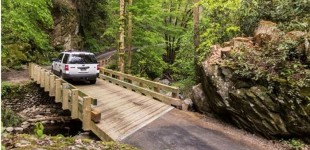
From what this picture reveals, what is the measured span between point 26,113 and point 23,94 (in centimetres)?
233

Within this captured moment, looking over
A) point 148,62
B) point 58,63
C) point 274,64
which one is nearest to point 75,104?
point 58,63

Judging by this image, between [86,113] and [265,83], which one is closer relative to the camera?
[265,83]

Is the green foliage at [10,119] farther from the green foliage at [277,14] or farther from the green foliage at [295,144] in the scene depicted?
the green foliage at [277,14]

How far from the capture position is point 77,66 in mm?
15211

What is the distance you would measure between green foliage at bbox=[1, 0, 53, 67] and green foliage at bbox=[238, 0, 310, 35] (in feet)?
39.1

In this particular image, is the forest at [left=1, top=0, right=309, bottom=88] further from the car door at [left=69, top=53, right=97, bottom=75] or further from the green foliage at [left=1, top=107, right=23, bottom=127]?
the green foliage at [left=1, top=107, right=23, bottom=127]

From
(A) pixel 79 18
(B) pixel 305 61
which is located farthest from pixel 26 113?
(A) pixel 79 18

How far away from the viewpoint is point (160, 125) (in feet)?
32.4

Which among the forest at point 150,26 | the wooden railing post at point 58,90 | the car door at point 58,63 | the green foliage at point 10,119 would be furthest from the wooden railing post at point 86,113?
the car door at point 58,63

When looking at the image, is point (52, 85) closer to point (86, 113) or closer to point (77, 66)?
point (77, 66)

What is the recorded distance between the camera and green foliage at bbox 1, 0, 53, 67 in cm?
1652

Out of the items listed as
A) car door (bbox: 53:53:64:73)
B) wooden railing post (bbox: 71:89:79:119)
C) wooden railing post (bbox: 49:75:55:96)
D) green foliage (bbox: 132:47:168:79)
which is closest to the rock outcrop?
wooden railing post (bbox: 71:89:79:119)

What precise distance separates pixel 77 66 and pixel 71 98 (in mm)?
4316

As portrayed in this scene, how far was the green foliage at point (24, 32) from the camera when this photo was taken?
16516 mm
